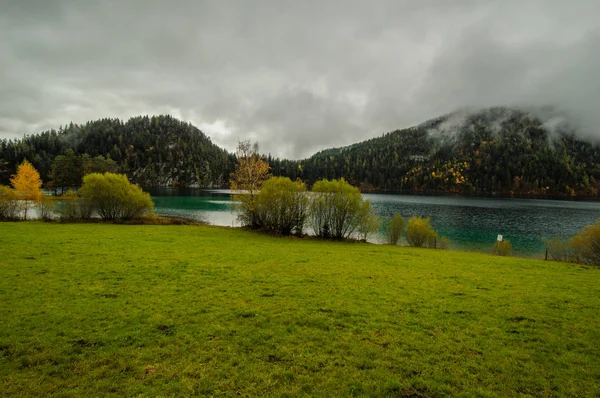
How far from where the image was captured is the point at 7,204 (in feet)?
151

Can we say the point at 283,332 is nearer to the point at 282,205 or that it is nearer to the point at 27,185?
the point at 282,205

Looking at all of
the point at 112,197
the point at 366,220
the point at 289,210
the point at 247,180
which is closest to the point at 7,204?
the point at 112,197

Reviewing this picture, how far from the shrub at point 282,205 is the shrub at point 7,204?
40966 mm

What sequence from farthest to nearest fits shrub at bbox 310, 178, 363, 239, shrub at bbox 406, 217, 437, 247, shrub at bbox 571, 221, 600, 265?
shrub at bbox 406, 217, 437, 247, shrub at bbox 310, 178, 363, 239, shrub at bbox 571, 221, 600, 265

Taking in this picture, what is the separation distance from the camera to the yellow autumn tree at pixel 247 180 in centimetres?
4434

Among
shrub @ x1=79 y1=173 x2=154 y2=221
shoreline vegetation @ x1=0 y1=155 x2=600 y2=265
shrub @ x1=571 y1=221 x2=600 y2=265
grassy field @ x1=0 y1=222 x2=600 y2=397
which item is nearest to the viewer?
grassy field @ x1=0 y1=222 x2=600 y2=397

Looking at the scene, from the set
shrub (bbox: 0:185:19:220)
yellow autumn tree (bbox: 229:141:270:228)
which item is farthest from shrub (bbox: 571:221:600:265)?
shrub (bbox: 0:185:19:220)

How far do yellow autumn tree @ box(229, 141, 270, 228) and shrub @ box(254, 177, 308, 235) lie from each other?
2791 mm

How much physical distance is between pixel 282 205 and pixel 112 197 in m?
30.7

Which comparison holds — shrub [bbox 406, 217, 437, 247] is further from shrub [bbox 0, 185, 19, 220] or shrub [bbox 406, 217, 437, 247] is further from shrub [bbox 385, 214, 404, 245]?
shrub [bbox 0, 185, 19, 220]

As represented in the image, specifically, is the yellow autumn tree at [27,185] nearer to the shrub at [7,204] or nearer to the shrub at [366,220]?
the shrub at [7,204]

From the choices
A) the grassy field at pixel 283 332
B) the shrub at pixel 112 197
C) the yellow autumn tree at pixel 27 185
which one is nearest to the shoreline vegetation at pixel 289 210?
the shrub at pixel 112 197

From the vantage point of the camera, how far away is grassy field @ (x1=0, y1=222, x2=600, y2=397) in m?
7.37

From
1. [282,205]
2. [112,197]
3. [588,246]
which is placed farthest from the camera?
[112,197]
